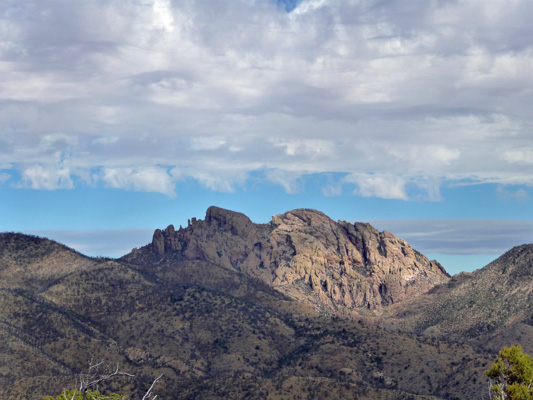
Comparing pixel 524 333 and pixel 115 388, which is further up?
pixel 524 333

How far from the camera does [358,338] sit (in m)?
196

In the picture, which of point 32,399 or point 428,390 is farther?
point 428,390

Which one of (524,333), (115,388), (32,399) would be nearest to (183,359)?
(115,388)

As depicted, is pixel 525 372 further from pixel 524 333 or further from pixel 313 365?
pixel 524 333

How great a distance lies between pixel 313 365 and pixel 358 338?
20.0 metres

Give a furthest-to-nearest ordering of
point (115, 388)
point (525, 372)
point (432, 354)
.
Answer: point (432, 354) < point (115, 388) < point (525, 372)

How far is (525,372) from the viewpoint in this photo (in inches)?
2997

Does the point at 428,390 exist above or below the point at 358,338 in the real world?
below

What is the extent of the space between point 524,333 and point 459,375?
4263 cm

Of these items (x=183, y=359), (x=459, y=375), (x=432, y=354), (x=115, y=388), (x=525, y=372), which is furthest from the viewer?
(x=183, y=359)

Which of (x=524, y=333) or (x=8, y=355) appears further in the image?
(x=524, y=333)

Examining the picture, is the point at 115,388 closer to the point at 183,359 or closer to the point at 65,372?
the point at 65,372

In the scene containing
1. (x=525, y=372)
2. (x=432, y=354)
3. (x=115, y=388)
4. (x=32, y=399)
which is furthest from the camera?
(x=432, y=354)

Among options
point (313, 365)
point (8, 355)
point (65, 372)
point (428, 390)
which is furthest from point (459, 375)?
point (8, 355)
